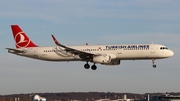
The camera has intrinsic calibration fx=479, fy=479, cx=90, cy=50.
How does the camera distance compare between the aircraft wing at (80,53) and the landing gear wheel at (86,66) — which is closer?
the aircraft wing at (80,53)

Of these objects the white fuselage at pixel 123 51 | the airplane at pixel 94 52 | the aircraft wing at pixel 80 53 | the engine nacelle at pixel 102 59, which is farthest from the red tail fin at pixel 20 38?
the engine nacelle at pixel 102 59

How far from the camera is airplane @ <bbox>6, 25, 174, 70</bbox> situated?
7638 centimetres

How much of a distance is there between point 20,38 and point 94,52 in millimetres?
16953

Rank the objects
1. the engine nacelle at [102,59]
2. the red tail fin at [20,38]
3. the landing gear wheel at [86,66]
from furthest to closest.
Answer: the red tail fin at [20,38], the landing gear wheel at [86,66], the engine nacelle at [102,59]

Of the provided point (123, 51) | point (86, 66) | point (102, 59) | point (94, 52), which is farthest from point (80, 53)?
point (123, 51)

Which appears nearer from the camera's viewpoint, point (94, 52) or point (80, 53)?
point (80, 53)

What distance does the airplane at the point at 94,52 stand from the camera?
76.4 metres

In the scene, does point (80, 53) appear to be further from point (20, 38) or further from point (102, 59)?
point (20, 38)

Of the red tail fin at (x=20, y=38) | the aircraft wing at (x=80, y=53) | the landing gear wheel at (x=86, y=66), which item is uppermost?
the red tail fin at (x=20, y=38)

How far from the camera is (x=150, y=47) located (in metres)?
76.5

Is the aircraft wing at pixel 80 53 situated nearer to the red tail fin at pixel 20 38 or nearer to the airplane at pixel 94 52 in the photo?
the airplane at pixel 94 52

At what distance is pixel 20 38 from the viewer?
89688 mm

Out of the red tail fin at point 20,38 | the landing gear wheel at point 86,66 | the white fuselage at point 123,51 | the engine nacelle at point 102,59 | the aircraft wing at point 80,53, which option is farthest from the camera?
the red tail fin at point 20,38

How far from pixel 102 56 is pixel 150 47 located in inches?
312
